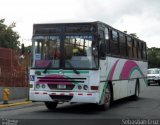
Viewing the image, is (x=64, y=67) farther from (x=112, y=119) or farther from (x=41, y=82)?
(x=112, y=119)

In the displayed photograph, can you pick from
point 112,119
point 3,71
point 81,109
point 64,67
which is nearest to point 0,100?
point 3,71

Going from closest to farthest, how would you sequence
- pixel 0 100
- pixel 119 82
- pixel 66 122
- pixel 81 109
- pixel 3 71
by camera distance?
pixel 66 122
pixel 81 109
pixel 119 82
pixel 0 100
pixel 3 71

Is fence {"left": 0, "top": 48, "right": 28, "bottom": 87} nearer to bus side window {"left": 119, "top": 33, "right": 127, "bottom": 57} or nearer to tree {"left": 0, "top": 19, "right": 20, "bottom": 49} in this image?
bus side window {"left": 119, "top": 33, "right": 127, "bottom": 57}

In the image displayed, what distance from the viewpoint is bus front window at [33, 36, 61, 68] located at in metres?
16.1

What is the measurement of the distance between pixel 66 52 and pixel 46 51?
82 centimetres

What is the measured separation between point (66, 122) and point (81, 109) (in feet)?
15.2

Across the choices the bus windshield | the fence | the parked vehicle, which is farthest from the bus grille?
the parked vehicle

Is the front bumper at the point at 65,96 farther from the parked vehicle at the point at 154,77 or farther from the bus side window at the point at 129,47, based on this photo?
the parked vehicle at the point at 154,77

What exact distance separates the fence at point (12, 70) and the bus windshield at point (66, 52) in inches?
318

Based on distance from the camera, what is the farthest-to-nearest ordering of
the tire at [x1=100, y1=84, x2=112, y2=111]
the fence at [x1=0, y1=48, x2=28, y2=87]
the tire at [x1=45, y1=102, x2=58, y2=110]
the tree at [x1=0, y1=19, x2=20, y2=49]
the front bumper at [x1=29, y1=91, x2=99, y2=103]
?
the tree at [x1=0, y1=19, x2=20, y2=49] → the fence at [x1=0, y1=48, x2=28, y2=87] → the tire at [x1=45, y1=102, x2=58, y2=110] → the tire at [x1=100, y1=84, x2=112, y2=111] → the front bumper at [x1=29, y1=91, x2=99, y2=103]

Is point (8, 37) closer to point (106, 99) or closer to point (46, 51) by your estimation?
point (106, 99)

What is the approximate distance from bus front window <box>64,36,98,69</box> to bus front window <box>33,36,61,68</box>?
1.17ft

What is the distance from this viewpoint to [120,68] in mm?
19609

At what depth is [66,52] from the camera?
1602 cm
